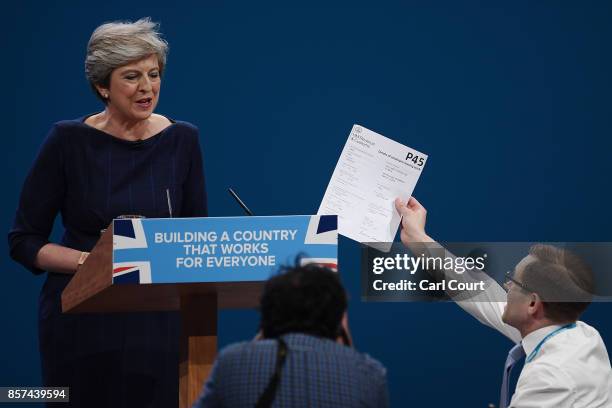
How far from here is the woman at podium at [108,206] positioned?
9.71 feet

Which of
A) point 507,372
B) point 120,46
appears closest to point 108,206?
point 120,46

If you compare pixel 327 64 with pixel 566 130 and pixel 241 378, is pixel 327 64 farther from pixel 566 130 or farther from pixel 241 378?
pixel 241 378

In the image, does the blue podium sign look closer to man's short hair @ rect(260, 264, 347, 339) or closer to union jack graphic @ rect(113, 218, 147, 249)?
union jack graphic @ rect(113, 218, 147, 249)

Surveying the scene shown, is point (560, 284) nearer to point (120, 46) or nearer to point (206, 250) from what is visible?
point (206, 250)

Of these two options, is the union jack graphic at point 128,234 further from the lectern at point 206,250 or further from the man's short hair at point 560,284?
the man's short hair at point 560,284

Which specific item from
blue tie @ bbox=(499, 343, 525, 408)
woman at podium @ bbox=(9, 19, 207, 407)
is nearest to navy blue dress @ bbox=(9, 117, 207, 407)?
woman at podium @ bbox=(9, 19, 207, 407)

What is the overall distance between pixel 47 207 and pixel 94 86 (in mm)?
380

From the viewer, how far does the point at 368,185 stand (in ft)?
10.5

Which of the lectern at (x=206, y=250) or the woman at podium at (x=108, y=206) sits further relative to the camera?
the woman at podium at (x=108, y=206)

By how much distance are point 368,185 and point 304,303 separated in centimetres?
135

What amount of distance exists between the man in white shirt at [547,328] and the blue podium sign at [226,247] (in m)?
0.77

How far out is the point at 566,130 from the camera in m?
4.50

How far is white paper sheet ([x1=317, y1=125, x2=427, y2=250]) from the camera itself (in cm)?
316

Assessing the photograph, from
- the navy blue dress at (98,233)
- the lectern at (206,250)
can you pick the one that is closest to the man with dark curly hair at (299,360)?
the lectern at (206,250)
